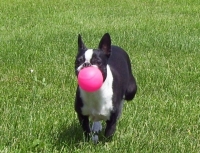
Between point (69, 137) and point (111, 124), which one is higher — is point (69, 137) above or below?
below

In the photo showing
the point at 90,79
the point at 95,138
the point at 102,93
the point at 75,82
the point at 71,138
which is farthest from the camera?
the point at 75,82

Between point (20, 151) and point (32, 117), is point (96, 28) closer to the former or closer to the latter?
point (32, 117)

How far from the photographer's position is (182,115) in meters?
5.64

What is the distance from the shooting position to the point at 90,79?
3893 mm

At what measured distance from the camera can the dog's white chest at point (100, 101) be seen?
429 cm

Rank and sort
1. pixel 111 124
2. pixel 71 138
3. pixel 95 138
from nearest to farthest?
pixel 111 124, pixel 95 138, pixel 71 138

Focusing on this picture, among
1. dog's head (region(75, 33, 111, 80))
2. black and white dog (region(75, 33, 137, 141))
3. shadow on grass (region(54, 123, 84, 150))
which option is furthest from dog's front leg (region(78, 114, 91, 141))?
dog's head (region(75, 33, 111, 80))

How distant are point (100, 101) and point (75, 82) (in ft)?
8.63

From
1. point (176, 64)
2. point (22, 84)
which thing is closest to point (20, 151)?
point (22, 84)

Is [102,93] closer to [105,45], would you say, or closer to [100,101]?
[100,101]

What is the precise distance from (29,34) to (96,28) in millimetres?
1805

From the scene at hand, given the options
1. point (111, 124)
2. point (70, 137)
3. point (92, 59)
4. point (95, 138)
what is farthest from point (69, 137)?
point (92, 59)

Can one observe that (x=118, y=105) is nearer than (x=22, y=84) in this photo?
Yes

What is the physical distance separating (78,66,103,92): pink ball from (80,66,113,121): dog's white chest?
9.5 inches
